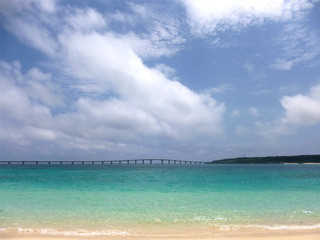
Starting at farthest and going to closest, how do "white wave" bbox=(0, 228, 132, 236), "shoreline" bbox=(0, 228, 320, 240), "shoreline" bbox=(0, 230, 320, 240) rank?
1. "white wave" bbox=(0, 228, 132, 236)
2. "shoreline" bbox=(0, 228, 320, 240)
3. "shoreline" bbox=(0, 230, 320, 240)

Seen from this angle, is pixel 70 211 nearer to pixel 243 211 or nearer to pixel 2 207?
pixel 2 207

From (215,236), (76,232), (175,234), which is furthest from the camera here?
(76,232)

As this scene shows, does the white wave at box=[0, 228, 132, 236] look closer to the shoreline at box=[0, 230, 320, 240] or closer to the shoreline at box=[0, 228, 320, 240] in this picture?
the shoreline at box=[0, 228, 320, 240]

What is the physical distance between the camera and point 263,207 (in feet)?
57.9

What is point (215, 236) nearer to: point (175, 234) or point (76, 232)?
point (175, 234)

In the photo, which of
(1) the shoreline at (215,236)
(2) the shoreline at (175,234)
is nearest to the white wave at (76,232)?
(2) the shoreline at (175,234)

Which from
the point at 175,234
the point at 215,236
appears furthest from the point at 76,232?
the point at 215,236

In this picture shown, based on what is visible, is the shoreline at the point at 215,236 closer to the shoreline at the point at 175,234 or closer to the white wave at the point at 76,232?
the shoreline at the point at 175,234

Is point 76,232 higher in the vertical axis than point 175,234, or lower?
higher

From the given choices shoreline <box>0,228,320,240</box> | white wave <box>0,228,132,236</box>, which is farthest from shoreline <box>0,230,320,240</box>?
white wave <box>0,228,132,236</box>

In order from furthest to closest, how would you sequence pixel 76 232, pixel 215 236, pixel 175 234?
1. pixel 76 232
2. pixel 175 234
3. pixel 215 236

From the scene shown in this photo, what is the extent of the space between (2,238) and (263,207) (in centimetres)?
1691

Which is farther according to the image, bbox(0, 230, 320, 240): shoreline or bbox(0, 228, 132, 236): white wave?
bbox(0, 228, 132, 236): white wave

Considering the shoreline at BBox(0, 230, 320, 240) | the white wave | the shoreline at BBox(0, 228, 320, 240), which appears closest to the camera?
the shoreline at BBox(0, 230, 320, 240)
